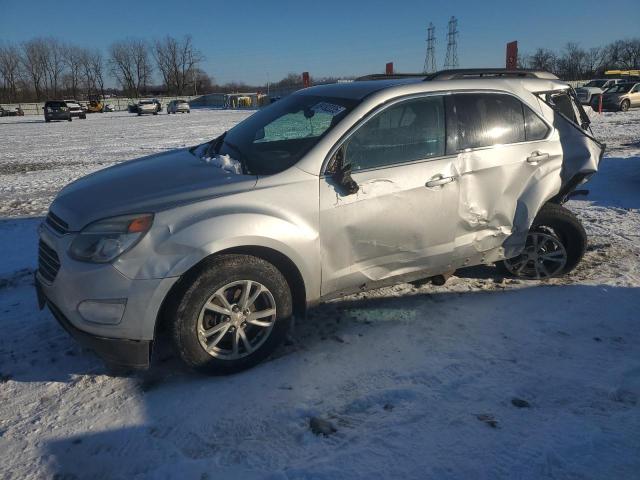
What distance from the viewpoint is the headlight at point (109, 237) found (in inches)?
108

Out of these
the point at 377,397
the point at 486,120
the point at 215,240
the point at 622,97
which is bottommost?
the point at 377,397

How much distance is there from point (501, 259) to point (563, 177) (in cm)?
95

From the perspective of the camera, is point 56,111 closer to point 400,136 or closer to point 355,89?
point 355,89

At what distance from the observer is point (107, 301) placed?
272 centimetres

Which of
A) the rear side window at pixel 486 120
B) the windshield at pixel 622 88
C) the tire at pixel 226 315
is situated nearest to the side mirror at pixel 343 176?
the tire at pixel 226 315

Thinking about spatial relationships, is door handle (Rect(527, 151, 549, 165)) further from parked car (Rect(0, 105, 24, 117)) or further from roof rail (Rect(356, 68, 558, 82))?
parked car (Rect(0, 105, 24, 117))

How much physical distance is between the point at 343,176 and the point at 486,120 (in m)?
1.50

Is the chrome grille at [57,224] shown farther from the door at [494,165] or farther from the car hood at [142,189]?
the door at [494,165]

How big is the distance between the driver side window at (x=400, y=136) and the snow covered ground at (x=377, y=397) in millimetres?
1299

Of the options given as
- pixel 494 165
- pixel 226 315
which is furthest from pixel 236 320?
pixel 494 165

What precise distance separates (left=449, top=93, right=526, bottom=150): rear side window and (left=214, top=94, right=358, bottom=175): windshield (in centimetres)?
90

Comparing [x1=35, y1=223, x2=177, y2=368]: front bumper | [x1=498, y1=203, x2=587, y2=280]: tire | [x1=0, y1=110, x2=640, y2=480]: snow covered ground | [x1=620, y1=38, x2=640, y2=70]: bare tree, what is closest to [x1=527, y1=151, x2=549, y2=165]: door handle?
[x1=498, y1=203, x2=587, y2=280]: tire

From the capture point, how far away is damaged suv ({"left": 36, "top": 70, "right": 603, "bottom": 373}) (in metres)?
2.79

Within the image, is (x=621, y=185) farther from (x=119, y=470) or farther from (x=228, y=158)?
(x=119, y=470)
